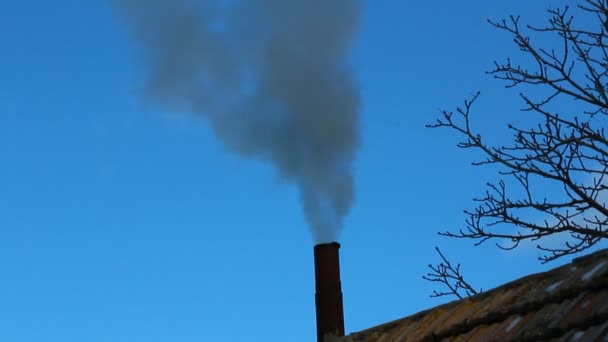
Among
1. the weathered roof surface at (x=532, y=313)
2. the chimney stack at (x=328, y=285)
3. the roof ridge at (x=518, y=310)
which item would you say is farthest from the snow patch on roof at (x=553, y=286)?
the chimney stack at (x=328, y=285)

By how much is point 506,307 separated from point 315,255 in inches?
125

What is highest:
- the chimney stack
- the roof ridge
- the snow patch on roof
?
the chimney stack

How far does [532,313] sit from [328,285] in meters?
3.29

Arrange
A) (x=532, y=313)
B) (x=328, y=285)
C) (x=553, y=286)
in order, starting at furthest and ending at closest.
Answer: (x=328, y=285), (x=553, y=286), (x=532, y=313)

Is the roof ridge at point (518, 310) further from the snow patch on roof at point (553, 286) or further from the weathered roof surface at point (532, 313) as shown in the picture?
the snow patch on roof at point (553, 286)

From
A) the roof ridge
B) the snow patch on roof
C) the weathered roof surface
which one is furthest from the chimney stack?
the snow patch on roof

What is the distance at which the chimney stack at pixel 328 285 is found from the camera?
808 cm

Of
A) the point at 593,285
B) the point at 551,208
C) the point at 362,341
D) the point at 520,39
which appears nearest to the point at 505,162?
the point at 551,208

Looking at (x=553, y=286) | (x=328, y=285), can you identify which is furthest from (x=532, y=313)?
(x=328, y=285)

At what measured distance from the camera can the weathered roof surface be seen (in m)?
4.63

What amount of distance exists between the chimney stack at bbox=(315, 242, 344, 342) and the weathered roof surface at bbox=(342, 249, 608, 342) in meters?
1.57

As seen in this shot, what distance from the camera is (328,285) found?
828 cm

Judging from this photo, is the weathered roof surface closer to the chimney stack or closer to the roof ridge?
the roof ridge

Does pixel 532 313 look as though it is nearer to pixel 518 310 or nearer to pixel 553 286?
pixel 518 310
